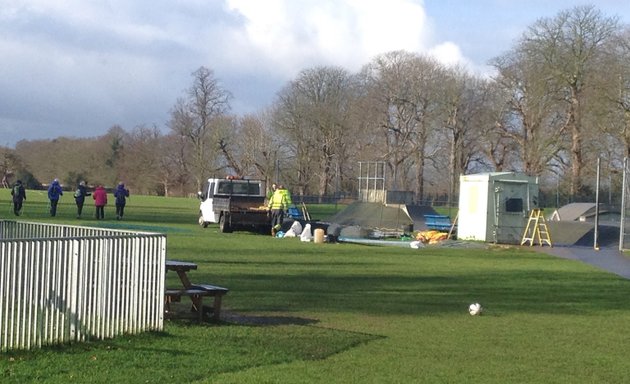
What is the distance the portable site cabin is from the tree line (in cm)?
2010

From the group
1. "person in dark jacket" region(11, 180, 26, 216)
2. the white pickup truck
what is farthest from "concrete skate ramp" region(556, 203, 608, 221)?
"person in dark jacket" region(11, 180, 26, 216)

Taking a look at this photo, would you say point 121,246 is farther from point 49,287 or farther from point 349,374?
point 349,374

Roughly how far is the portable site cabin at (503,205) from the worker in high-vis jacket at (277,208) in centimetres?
738

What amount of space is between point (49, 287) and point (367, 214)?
1353 inches

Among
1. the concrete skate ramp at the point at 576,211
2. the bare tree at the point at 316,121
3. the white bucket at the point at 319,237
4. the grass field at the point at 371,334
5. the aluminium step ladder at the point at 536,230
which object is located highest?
the bare tree at the point at 316,121

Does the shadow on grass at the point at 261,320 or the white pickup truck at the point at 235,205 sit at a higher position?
the white pickup truck at the point at 235,205

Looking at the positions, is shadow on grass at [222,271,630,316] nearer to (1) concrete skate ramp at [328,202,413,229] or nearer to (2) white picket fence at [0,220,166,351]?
(2) white picket fence at [0,220,166,351]

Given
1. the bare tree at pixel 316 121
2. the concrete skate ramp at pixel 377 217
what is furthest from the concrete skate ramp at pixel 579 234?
the bare tree at pixel 316 121

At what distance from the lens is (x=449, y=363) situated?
33.4 ft

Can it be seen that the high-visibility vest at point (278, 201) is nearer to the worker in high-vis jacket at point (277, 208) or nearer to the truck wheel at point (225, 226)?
the worker in high-vis jacket at point (277, 208)

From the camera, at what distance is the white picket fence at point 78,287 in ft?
30.3

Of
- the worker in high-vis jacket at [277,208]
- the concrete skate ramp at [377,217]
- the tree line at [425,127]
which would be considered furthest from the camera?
the tree line at [425,127]

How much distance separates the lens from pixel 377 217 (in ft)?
142

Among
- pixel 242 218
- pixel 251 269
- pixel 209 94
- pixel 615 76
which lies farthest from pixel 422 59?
pixel 251 269
